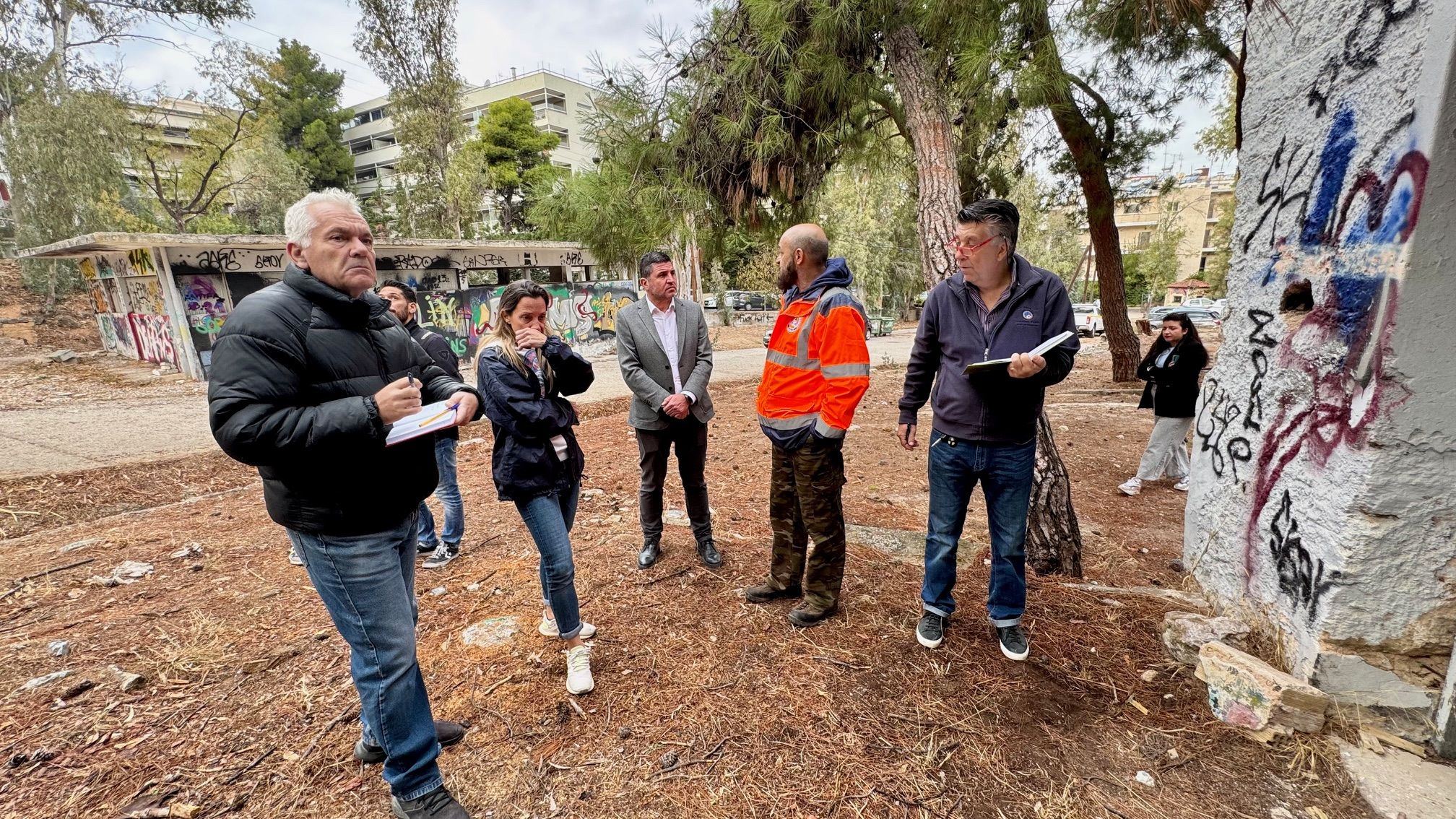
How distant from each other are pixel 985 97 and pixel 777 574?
4.25 meters

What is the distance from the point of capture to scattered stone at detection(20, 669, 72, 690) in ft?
9.04

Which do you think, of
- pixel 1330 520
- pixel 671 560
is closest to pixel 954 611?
pixel 1330 520

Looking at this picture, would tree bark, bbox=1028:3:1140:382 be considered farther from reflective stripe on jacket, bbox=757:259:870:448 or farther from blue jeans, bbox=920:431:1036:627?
blue jeans, bbox=920:431:1036:627

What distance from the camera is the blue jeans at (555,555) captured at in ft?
8.29

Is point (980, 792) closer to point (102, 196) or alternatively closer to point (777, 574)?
point (777, 574)

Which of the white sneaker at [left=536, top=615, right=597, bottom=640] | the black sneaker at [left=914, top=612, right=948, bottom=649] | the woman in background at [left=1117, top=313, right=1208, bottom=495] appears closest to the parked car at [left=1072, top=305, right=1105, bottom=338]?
the woman in background at [left=1117, top=313, right=1208, bottom=495]

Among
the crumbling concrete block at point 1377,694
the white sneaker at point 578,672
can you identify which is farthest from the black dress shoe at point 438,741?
the crumbling concrete block at point 1377,694

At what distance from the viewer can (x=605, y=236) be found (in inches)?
350

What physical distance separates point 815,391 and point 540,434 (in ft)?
4.18

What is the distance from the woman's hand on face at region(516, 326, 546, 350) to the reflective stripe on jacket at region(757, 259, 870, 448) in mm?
1035

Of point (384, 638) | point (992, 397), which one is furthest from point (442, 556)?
point (992, 397)

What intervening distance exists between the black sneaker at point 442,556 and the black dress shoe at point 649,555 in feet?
4.47

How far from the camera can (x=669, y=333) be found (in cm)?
372

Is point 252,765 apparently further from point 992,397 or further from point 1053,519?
point 1053,519
